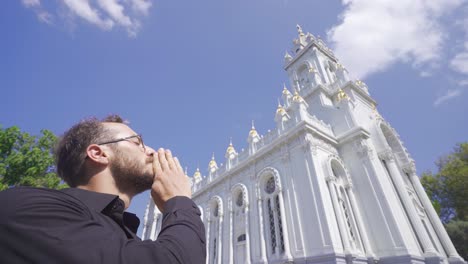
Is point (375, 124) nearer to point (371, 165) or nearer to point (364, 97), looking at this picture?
point (364, 97)

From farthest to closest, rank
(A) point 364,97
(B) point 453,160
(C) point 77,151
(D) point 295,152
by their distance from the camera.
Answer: (B) point 453,160
(A) point 364,97
(D) point 295,152
(C) point 77,151

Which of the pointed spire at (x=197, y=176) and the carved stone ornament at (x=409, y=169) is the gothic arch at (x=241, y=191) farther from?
the carved stone ornament at (x=409, y=169)

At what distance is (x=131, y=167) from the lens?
1534mm

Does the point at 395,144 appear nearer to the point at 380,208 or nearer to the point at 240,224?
the point at 380,208

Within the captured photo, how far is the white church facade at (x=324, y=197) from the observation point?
12.2m

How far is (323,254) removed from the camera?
11203mm

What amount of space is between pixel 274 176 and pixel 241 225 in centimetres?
442

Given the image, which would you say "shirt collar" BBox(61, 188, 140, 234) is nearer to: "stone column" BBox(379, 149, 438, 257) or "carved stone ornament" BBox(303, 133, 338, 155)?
"carved stone ornament" BBox(303, 133, 338, 155)

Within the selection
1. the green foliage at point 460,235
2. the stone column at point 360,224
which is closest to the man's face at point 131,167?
the stone column at point 360,224

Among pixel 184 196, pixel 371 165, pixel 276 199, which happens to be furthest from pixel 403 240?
pixel 184 196

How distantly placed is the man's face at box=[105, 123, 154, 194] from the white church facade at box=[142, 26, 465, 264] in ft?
39.1

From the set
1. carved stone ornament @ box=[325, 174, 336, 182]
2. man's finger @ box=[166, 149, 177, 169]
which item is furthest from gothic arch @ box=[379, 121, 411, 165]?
man's finger @ box=[166, 149, 177, 169]

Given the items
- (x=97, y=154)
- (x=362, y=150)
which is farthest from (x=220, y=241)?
(x=97, y=154)

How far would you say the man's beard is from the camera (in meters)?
1.49
